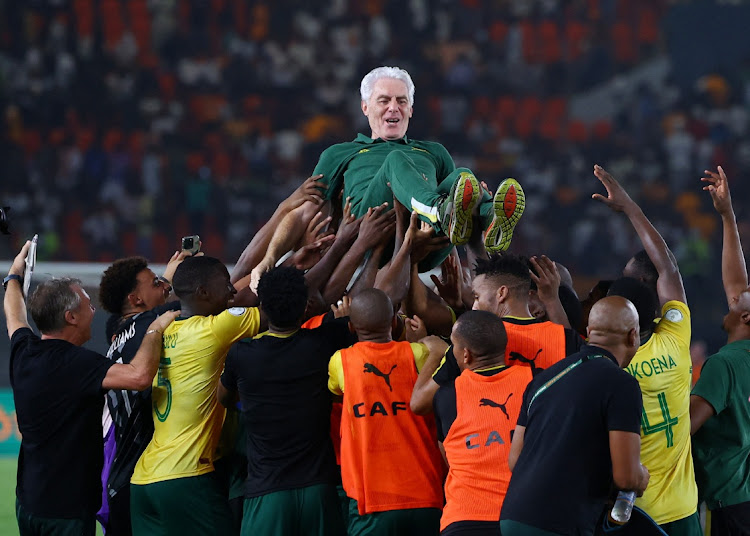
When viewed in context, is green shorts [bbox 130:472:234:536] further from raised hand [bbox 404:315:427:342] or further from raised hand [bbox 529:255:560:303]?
raised hand [bbox 529:255:560:303]

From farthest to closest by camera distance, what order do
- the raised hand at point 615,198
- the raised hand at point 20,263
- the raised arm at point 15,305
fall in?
the raised hand at point 615,198 → the raised hand at point 20,263 → the raised arm at point 15,305

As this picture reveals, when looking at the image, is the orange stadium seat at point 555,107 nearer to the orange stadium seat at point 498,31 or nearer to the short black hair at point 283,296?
the orange stadium seat at point 498,31

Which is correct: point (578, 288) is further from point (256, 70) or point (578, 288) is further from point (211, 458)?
point (211, 458)

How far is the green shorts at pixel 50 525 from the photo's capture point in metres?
4.47

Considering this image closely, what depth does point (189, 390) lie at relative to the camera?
179 inches

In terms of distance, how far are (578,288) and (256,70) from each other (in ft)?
19.1

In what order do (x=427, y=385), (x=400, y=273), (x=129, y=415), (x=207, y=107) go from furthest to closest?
(x=207, y=107)
(x=400, y=273)
(x=129, y=415)
(x=427, y=385)

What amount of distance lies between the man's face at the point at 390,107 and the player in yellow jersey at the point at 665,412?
6.11 ft

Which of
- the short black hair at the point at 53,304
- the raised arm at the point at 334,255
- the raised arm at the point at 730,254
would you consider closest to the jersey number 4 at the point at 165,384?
the short black hair at the point at 53,304

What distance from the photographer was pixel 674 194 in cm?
1309

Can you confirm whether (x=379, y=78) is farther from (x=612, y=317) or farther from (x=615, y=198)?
(x=612, y=317)

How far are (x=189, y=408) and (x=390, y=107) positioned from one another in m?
2.22

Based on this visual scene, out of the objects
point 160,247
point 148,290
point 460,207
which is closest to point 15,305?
point 148,290

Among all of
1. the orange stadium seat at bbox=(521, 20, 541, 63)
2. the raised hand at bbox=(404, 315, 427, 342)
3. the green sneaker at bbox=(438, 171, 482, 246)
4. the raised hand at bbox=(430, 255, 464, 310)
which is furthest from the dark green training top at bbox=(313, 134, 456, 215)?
the orange stadium seat at bbox=(521, 20, 541, 63)
